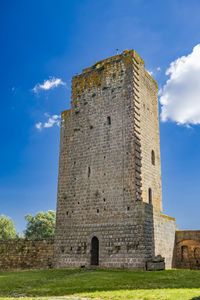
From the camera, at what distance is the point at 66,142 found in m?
22.3

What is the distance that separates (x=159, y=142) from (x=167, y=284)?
13277mm

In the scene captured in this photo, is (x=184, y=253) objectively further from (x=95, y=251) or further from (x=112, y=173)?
(x=112, y=173)

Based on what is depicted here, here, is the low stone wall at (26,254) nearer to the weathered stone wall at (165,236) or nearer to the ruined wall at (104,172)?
the ruined wall at (104,172)

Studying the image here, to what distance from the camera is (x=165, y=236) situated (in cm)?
2019

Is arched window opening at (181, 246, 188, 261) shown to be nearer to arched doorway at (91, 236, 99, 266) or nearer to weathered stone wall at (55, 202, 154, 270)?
weathered stone wall at (55, 202, 154, 270)

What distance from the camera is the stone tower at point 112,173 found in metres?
17.6

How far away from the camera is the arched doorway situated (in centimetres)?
1839

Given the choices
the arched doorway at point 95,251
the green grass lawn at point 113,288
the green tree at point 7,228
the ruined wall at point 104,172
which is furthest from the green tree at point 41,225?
the green grass lawn at point 113,288

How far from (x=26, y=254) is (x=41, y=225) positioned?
26.0 metres

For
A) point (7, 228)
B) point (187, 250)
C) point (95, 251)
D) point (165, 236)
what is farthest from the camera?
point (7, 228)

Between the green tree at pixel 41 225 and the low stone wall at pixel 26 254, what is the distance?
952 inches

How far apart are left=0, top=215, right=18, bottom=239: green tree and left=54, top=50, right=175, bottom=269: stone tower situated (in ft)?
99.4

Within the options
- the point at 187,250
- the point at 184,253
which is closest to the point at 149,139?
the point at 187,250

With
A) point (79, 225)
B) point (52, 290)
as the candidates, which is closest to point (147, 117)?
point (79, 225)
